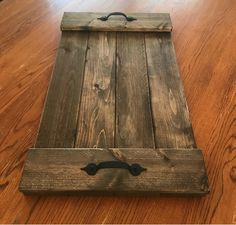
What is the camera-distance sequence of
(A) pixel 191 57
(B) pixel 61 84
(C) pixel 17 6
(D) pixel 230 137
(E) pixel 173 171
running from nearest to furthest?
1. (E) pixel 173 171
2. (D) pixel 230 137
3. (B) pixel 61 84
4. (A) pixel 191 57
5. (C) pixel 17 6

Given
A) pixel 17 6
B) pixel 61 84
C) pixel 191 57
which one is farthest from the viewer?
pixel 17 6

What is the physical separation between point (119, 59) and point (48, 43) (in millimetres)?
257

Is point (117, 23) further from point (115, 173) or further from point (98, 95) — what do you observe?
point (115, 173)

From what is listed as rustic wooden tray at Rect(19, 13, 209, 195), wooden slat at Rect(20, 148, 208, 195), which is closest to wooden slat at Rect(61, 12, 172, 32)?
rustic wooden tray at Rect(19, 13, 209, 195)

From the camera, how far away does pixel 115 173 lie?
20.7 inches

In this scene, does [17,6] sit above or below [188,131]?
above

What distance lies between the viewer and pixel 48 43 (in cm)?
91

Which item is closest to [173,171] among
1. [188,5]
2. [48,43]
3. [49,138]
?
[49,138]

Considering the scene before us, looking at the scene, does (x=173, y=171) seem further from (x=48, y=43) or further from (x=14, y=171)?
(x=48, y=43)

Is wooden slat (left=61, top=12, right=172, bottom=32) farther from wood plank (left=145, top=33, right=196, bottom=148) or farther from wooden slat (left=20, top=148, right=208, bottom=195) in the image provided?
wooden slat (left=20, top=148, right=208, bottom=195)

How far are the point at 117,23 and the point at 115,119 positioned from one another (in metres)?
0.42

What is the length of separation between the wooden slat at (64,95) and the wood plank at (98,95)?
0.02 metres

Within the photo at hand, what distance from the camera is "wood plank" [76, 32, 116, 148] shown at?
605 millimetres

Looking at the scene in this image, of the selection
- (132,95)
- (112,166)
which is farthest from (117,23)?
(112,166)
